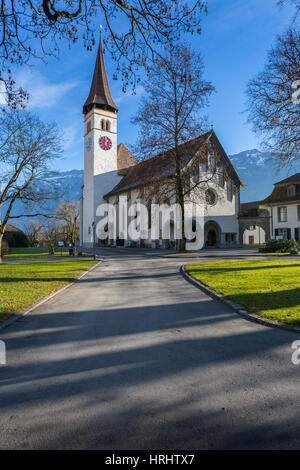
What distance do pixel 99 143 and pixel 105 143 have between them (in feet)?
3.79

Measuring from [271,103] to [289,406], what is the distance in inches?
Result: 553

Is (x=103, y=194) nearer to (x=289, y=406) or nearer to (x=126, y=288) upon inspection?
(x=126, y=288)

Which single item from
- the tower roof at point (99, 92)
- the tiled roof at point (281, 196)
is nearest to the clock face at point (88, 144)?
the tower roof at point (99, 92)

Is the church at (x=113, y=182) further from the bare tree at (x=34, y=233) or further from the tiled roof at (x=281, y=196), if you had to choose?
the bare tree at (x=34, y=233)

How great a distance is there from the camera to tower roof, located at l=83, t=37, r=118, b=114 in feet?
172

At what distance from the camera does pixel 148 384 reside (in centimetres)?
329

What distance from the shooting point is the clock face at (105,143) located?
53469mm

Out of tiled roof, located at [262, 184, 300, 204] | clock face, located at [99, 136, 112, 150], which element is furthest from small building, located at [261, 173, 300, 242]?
clock face, located at [99, 136, 112, 150]

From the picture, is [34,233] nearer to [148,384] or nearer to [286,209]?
[286,209]

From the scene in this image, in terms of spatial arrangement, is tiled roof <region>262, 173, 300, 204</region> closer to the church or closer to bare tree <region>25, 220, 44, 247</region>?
the church

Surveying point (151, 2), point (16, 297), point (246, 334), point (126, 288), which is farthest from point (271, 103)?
point (16, 297)

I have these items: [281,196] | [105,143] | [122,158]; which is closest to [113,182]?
[122,158]

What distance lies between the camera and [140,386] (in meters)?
3.24

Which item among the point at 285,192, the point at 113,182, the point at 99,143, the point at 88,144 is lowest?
the point at 285,192
